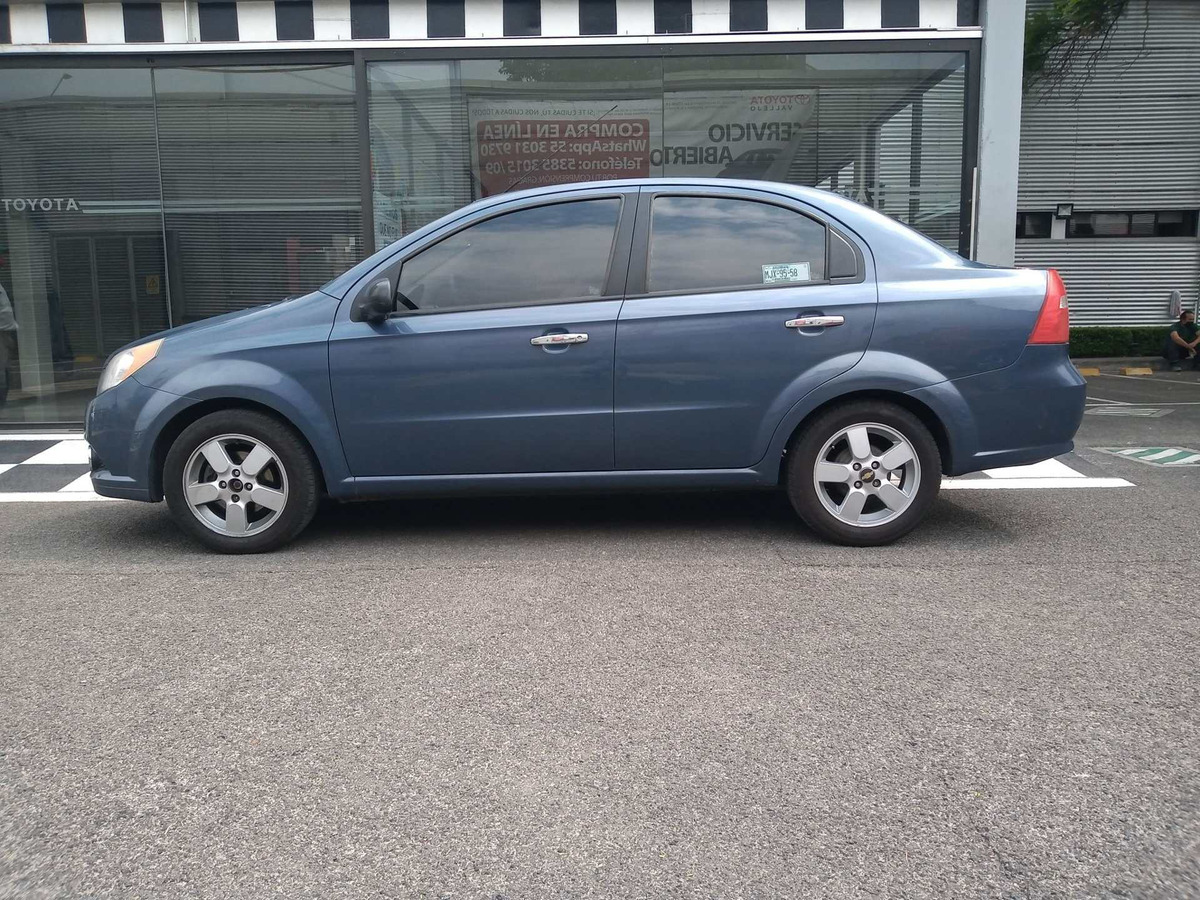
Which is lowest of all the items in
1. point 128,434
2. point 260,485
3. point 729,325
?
point 260,485

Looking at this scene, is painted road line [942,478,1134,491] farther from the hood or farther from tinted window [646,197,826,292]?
the hood

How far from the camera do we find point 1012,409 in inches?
190

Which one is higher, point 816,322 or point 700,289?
point 700,289

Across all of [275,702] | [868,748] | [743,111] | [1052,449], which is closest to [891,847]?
[868,748]

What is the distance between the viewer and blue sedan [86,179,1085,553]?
4789mm

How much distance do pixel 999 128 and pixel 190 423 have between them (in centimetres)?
705

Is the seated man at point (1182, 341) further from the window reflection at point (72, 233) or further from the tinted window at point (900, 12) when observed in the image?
the window reflection at point (72, 233)

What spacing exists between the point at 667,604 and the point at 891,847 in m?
1.84

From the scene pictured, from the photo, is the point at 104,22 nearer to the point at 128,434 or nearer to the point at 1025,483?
the point at 128,434

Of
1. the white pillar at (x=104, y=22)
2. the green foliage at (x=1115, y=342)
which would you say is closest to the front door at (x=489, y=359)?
the white pillar at (x=104, y=22)

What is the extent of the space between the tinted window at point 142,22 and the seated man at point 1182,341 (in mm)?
13655

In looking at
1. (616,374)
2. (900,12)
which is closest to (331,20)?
(900,12)

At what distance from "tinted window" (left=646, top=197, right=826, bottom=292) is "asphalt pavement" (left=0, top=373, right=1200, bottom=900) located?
3.99ft

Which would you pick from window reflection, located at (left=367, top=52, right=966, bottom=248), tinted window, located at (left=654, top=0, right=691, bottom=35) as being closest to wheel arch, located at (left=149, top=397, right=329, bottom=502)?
window reflection, located at (left=367, top=52, right=966, bottom=248)
